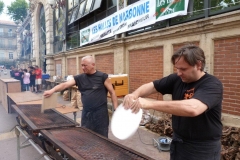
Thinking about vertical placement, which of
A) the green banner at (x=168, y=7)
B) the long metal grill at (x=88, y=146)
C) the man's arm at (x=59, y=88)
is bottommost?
the long metal grill at (x=88, y=146)

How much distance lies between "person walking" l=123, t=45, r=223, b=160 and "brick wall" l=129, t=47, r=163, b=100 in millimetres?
4082

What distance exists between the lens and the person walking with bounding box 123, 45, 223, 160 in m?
1.43

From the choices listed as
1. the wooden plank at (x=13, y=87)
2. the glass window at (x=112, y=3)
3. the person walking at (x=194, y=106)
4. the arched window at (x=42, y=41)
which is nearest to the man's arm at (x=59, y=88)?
the person walking at (x=194, y=106)

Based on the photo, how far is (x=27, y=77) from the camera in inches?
503

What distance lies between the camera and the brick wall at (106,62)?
8133mm

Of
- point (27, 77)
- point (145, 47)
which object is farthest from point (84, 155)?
point (27, 77)

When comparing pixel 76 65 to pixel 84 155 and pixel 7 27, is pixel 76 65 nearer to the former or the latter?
pixel 84 155

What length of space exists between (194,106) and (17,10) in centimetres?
4361

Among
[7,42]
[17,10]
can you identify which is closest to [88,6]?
[17,10]

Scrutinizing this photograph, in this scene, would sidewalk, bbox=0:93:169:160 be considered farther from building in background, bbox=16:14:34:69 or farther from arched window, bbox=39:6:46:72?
building in background, bbox=16:14:34:69

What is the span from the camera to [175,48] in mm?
5262

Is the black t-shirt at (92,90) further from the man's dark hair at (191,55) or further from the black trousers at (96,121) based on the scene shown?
the man's dark hair at (191,55)

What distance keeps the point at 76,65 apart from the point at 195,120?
410 inches

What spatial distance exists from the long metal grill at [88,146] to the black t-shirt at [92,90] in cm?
65
